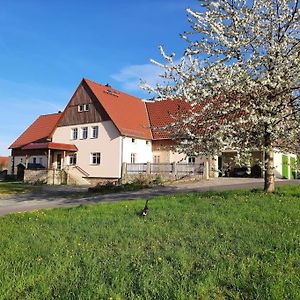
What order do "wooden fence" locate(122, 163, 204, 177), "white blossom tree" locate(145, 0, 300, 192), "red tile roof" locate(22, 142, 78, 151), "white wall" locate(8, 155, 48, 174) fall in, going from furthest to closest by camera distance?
1. "white wall" locate(8, 155, 48, 174)
2. "red tile roof" locate(22, 142, 78, 151)
3. "wooden fence" locate(122, 163, 204, 177)
4. "white blossom tree" locate(145, 0, 300, 192)

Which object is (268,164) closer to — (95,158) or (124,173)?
(124,173)

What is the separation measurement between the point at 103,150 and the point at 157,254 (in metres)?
30.0

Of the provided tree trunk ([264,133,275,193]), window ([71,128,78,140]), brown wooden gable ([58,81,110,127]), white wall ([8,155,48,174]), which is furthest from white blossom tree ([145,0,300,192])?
white wall ([8,155,48,174])

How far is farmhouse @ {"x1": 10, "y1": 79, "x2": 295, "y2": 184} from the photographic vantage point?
117 ft

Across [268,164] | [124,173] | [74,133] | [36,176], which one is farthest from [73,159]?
[268,164]

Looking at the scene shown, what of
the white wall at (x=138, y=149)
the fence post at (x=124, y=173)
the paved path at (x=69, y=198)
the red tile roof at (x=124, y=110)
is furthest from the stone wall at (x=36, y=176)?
the paved path at (x=69, y=198)

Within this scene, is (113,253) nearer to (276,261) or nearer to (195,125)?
(276,261)

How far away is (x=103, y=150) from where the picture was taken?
119 feet

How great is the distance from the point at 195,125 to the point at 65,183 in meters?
25.1

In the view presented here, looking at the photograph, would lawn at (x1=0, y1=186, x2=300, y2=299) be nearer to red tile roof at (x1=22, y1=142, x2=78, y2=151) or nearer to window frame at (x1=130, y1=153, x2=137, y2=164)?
window frame at (x1=130, y1=153, x2=137, y2=164)

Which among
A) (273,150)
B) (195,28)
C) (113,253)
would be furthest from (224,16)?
(113,253)

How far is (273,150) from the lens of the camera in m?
13.9

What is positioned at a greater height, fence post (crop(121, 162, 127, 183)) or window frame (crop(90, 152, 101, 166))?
window frame (crop(90, 152, 101, 166))

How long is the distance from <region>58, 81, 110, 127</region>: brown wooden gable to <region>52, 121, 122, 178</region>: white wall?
0.59 metres
